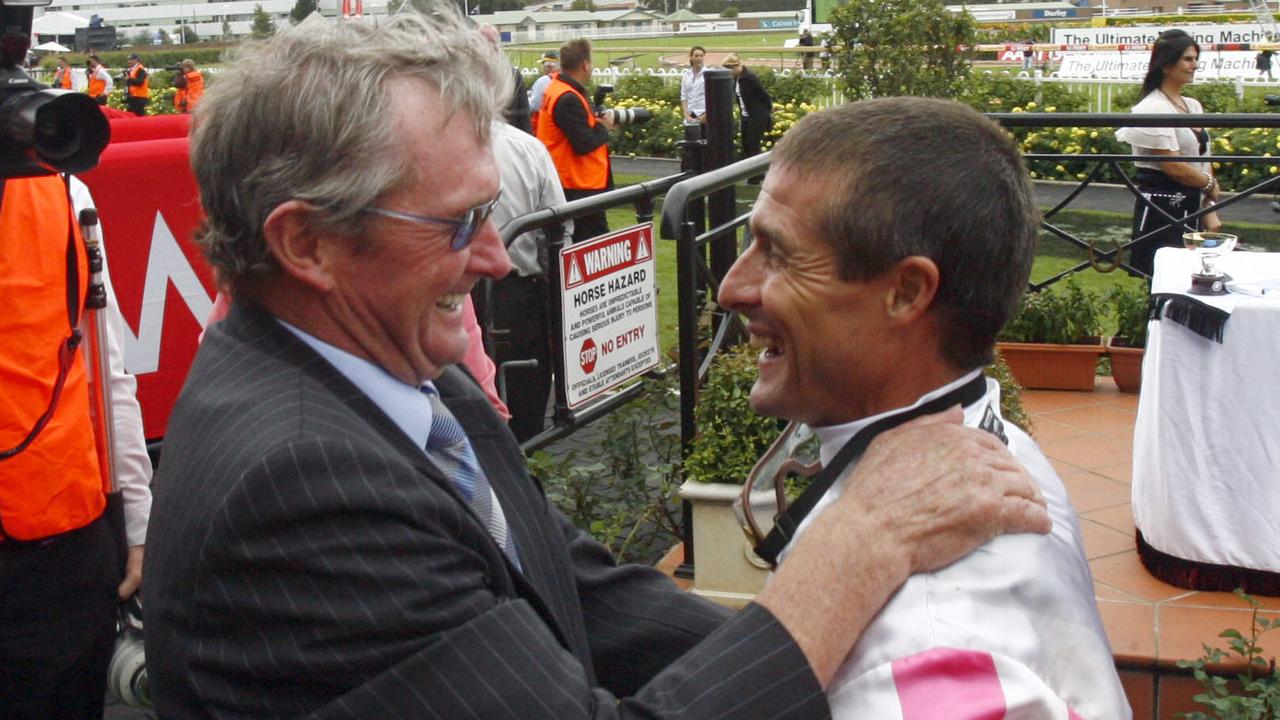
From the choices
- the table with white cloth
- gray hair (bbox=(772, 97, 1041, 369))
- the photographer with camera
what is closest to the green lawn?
the table with white cloth

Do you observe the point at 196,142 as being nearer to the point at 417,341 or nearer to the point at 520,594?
the point at 417,341

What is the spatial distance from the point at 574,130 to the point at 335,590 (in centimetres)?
861

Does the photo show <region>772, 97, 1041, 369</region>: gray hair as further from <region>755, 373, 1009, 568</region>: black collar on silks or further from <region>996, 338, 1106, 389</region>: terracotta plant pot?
<region>996, 338, 1106, 389</region>: terracotta plant pot

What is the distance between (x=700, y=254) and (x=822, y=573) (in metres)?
3.10

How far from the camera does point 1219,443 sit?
391 centimetres

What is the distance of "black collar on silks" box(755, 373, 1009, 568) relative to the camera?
5.11 ft

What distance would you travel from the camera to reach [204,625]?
4.49 ft

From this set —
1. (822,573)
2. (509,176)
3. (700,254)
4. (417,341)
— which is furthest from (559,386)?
(822,573)

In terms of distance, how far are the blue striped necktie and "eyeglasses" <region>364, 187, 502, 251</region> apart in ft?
0.78

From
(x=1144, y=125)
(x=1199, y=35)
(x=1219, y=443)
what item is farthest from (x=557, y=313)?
(x=1199, y=35)

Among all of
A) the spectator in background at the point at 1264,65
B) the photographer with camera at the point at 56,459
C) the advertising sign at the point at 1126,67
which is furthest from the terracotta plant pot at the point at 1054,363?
the spectator in background at the point at 1264,65

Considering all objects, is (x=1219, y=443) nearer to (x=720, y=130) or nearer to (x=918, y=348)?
(x=720, y=130)

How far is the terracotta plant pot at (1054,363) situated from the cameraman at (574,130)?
4083mm

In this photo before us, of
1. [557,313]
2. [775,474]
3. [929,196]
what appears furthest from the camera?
[557,313]
